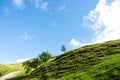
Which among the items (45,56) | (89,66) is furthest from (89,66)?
(45,56)

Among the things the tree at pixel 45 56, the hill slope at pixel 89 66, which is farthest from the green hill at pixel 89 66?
the tree at pixel 45 56

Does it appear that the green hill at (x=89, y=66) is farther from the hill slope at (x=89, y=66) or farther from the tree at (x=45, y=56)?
the tree at (x=45, y=56)

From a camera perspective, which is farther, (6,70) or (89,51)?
(6,70)

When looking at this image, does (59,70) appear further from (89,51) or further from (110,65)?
(110,65)

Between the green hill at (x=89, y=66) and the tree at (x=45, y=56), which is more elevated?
the tree at (x=45, y=56)

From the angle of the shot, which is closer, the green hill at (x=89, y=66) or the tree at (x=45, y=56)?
the green hill at (x=89, y=66)

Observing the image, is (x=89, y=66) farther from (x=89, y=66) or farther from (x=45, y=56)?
(x=45, y=56)

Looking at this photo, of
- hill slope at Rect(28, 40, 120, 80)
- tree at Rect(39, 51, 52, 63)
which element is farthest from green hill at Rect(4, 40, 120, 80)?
tree at Rect(39, 51, 52, 63)

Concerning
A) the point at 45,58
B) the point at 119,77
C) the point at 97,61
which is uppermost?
the point at 45,58

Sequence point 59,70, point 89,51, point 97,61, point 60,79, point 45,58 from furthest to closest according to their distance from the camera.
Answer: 1. point 45,58
2. point 89,51
3. point 59,70
4. point 97,61
5. point 60,79

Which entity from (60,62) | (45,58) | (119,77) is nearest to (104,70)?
(119,77)

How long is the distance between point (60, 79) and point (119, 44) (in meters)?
26.5

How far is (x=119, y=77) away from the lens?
58.0 metres

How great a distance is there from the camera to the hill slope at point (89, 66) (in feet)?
209
